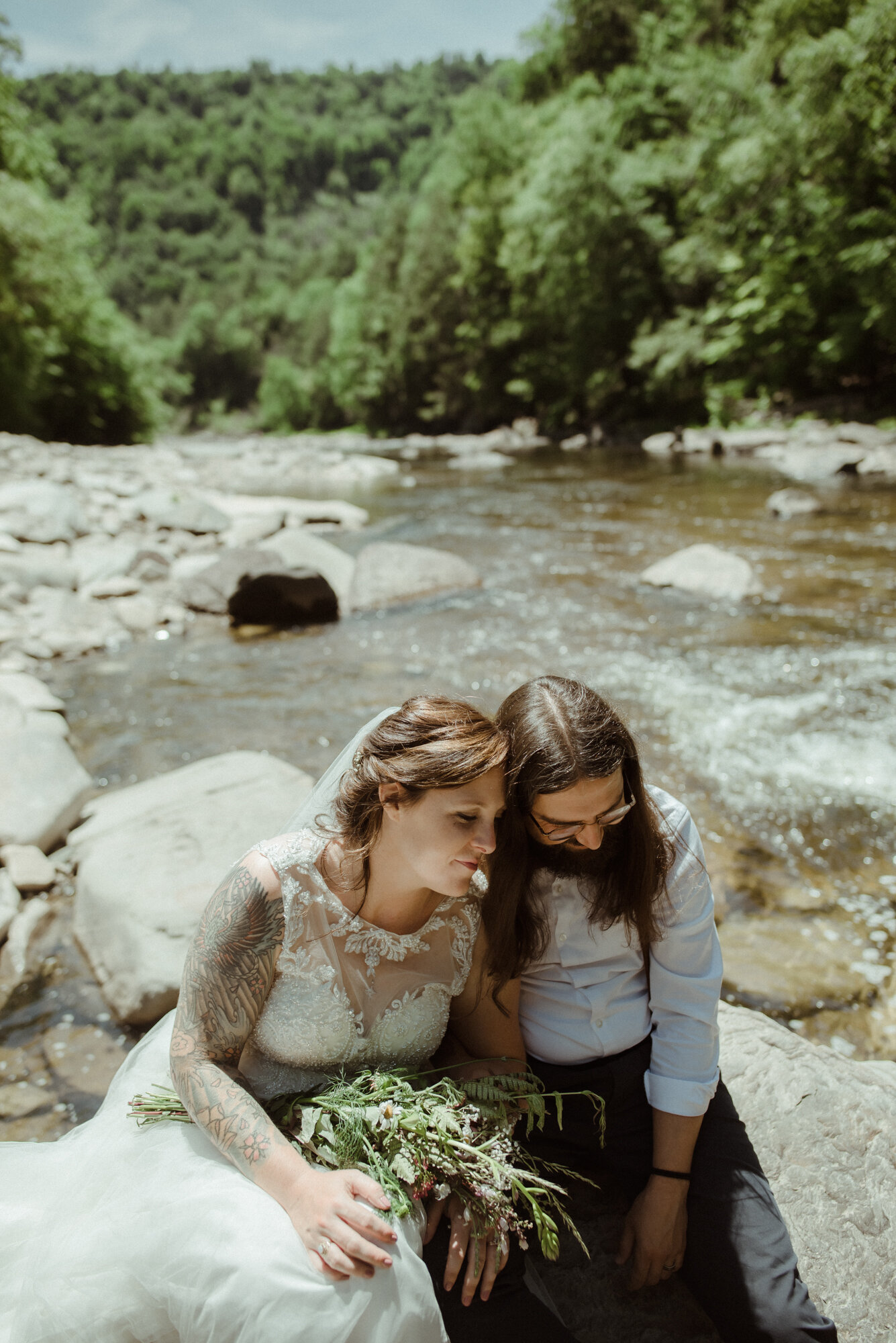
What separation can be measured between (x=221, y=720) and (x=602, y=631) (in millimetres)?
3819

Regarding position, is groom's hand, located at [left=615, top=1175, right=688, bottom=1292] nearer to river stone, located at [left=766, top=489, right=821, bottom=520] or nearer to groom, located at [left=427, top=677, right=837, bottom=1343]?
groom, located at [left=427, top=677, right=837, bottom=1343]

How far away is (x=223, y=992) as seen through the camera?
1.87m

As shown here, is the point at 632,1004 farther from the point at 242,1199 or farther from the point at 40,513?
the point at 40,513

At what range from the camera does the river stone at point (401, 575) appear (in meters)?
9.55

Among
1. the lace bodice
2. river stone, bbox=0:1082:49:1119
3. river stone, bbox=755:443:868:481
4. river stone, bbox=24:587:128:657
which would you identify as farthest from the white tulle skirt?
river stone, bbox=755:443:868:481

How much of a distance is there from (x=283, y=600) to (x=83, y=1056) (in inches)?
242

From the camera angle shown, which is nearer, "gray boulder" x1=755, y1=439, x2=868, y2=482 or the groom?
the groom

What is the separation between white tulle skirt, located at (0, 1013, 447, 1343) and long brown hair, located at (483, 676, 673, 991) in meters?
0.70

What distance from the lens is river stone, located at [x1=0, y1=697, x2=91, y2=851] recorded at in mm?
4480

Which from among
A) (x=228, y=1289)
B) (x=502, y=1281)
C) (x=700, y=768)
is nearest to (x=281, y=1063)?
(x=228, y=1289)

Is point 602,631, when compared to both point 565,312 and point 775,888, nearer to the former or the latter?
point 775,888

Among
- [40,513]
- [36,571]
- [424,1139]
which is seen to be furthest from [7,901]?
[40,513]

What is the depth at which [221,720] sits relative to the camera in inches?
257

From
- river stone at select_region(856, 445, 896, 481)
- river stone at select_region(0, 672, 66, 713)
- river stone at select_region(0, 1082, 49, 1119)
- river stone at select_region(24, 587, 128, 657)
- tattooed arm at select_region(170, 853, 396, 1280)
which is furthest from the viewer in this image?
river stone at select_region(856, 445, 896, 481)
